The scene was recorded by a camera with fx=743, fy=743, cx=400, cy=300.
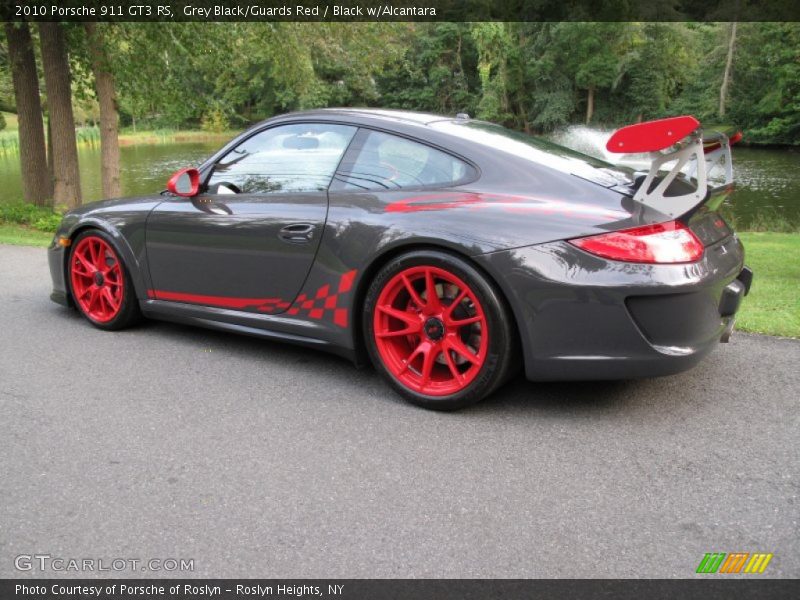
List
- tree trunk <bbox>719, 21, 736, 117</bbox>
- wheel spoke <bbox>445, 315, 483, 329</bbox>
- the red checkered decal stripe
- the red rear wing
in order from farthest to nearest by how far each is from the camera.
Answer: tree trunk <bbox>719, 21, 736, 117</bbox>
the red checkered decal stripe
wheel spoke <bbox>445, 315, 483, 329</bbox>
the red rear wing

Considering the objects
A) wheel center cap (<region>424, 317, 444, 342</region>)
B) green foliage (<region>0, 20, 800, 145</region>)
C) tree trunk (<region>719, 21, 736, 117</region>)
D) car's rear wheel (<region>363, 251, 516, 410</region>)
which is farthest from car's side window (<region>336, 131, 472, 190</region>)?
tree trunk (<region>719, 21, 736, 117</region>)

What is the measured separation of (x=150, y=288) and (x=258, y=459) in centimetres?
197

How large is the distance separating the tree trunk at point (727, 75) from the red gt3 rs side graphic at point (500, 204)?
46.1 m

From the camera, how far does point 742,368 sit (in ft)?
13.2

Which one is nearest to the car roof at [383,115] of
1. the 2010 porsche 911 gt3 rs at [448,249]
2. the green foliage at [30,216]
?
the 2010 porsche 911 gt3 rs at [448,249]

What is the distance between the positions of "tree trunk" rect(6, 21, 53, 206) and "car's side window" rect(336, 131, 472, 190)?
424 inches

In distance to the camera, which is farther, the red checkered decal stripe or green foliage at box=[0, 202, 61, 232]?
green foliage at box=[0, 202, 61, 232]

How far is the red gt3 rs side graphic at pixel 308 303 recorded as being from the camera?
3770 millimetres

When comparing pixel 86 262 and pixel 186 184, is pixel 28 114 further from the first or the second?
pixel 186 184

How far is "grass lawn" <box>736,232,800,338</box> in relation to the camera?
484 cm

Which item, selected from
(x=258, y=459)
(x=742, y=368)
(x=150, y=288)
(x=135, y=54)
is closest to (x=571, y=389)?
(x=742, y=368)

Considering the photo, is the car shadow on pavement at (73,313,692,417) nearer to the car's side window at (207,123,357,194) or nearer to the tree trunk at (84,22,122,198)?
the car's side window at (207,123,357,194)

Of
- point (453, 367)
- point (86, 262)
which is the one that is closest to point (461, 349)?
point (453, 367)

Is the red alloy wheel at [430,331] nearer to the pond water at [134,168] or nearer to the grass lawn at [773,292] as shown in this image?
the grass lawn at [773,292]
